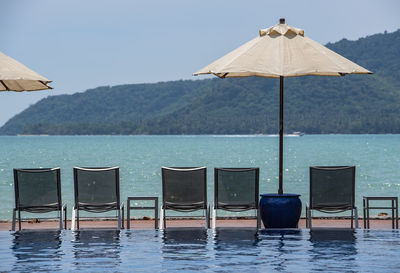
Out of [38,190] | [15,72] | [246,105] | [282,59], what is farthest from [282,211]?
[246,105]

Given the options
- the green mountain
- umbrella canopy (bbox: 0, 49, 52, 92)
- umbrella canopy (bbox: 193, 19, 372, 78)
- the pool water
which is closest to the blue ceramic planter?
the pool water

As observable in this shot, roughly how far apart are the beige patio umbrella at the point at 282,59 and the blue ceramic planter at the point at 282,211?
1458 mm

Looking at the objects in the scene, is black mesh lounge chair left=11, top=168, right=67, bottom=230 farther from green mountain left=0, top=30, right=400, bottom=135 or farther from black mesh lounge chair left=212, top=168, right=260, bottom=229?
green mountain left=0, top=30, right=400, bottom=135

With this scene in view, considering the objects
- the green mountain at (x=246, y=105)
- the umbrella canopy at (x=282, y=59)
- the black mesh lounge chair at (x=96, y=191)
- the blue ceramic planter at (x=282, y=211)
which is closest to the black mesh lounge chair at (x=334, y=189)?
the blue ceramic planter at (x=282, y=211)

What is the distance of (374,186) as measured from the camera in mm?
39625

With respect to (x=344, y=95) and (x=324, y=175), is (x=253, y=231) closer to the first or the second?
(x=324, y=175)

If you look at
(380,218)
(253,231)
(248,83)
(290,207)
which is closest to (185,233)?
(253,231)

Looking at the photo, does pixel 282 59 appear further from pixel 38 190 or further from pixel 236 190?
pixel 38 190

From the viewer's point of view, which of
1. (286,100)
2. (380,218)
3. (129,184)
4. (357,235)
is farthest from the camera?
(286,100)

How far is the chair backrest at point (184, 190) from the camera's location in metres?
7.98

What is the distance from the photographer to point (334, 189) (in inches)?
314

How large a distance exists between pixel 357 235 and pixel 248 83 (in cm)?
9102

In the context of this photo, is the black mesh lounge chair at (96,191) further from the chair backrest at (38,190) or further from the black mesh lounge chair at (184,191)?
the black mesh lounge chair at (184,191)

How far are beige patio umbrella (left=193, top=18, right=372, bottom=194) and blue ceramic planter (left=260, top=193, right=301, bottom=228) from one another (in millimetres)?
1458
